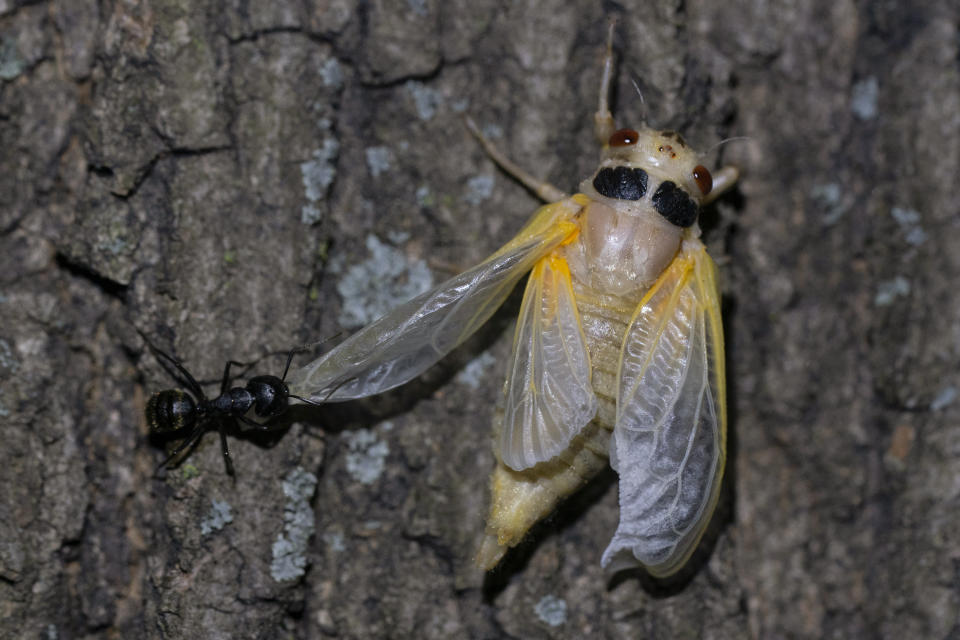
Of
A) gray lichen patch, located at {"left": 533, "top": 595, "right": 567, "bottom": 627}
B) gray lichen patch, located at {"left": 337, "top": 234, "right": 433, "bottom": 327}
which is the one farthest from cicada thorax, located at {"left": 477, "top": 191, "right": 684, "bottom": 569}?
gray lichen patch, located at {"left": 337, "top": 234, "right": 433, "bottom": 327}

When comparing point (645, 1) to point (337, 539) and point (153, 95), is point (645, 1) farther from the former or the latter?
point (337, 539)

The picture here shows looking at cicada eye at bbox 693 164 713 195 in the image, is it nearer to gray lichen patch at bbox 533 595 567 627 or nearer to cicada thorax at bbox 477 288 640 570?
cicada thorax at bbox 477 288 640 570

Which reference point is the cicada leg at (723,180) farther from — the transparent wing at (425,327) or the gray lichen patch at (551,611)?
the gray lichen patch at (551,611)

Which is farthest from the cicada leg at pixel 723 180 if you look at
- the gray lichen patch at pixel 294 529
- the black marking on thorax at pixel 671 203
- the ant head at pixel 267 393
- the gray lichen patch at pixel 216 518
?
the gray lichen patch at pixel 216 518

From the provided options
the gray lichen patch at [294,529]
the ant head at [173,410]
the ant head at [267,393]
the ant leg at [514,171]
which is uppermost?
the ant leg at [514,171]

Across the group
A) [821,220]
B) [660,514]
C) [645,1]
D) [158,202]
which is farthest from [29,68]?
[821,220]

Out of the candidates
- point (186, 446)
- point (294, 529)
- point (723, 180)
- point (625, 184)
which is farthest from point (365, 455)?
point (723, 180)

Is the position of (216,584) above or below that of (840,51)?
below
